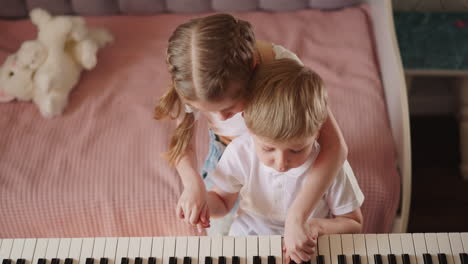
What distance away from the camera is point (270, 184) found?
1.10 meters

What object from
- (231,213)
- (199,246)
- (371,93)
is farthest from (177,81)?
(371,93)

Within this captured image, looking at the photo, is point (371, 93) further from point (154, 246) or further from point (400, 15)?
point (154, 246)

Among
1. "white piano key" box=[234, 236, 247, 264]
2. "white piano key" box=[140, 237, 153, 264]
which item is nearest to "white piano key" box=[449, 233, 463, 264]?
"white piano key" box=[234, 236, 247, 264]

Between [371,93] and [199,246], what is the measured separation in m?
0.80

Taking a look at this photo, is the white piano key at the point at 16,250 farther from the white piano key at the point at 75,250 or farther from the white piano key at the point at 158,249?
the white piano key at the point at 158,249

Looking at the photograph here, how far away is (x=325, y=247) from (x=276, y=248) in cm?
10

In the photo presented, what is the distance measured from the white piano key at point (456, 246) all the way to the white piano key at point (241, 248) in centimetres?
43

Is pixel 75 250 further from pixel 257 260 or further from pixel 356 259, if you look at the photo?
pixel 356 259

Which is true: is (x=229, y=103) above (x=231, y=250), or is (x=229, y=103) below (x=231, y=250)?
above

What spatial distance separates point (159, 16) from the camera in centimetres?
179

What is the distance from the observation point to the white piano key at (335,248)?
975 mm

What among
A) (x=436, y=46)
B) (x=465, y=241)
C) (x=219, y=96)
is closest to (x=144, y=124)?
(x=219, y=96)

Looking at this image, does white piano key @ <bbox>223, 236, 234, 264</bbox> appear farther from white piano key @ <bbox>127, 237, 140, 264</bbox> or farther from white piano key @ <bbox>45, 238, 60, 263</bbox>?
white piano key @ <bbox>45, 238, 60, 263</bbox>

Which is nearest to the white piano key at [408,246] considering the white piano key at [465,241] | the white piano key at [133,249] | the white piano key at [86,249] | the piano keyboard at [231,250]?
the piano keyboard at [231,250]
